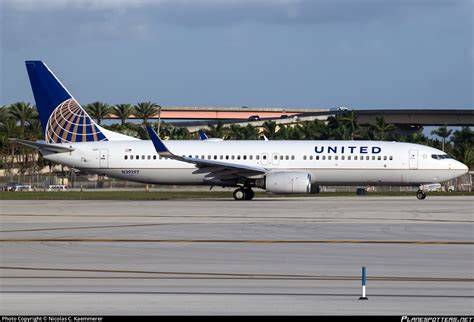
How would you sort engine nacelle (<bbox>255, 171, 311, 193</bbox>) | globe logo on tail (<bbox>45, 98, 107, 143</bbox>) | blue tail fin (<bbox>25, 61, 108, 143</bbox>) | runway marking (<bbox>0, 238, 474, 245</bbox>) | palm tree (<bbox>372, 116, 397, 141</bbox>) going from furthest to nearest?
palm tree (<bbox>372, 116, 397, 141</bbox>), globe logo on tail (<bbox>45, 98, 107, 143</bbox>), blue tail fin (<bbox>25, 61, 108, 143</bbox>), engine nacelle (<bbox>255, 171, 311, 193</bbox>), runway marking (<bbox>0, 238, 474, 245</bbox>)

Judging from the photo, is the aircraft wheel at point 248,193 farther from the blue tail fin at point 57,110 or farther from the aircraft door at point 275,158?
the blue tail fin at point 57,110

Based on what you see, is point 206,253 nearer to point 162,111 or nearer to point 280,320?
point 280,320

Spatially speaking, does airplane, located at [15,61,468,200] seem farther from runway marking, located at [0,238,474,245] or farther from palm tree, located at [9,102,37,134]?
palm tree, located at [9,102,37,134]

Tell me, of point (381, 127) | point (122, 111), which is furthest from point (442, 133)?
point (122, 111)

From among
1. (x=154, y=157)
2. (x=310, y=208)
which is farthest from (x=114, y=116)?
(x=310, y=208)

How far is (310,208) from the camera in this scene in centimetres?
4262

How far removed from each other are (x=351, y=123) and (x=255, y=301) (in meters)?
103

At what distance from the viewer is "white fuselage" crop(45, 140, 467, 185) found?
52.4 m

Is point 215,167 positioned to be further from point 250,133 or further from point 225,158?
point 250,133

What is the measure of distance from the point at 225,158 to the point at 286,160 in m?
3.68

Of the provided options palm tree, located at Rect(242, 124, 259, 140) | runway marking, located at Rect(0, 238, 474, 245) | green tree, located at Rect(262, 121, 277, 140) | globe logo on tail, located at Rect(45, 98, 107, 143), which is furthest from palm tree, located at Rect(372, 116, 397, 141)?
runway marking, located at Rect(0, 238, 474, 245)

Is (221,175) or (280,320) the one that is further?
(221,175)

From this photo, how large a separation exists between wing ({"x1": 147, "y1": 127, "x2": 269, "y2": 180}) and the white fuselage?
0.83 m

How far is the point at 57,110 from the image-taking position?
2172 inches
